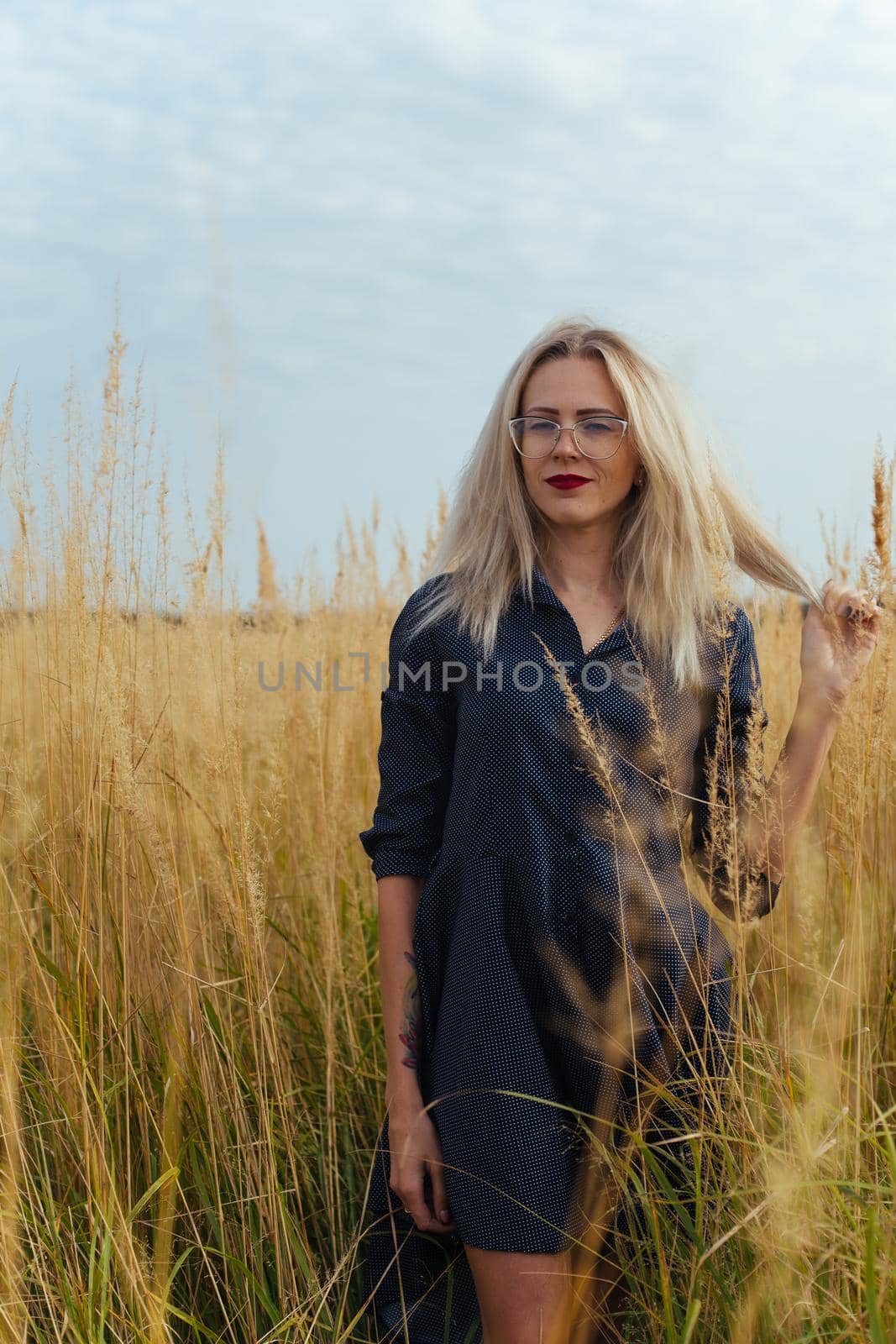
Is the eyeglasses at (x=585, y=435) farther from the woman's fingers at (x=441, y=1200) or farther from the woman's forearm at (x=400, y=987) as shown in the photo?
the woman's fingers at (x=441, y=1200)

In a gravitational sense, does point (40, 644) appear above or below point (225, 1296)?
above

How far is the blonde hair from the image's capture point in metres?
1.49

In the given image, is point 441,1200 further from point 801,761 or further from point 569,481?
point 569,481

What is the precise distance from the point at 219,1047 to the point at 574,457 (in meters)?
1.02

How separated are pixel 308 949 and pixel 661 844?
971mm

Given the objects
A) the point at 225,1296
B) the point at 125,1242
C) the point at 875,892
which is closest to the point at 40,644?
the point at 125,1242

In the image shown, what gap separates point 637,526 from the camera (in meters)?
1.56

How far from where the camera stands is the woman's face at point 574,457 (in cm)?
148

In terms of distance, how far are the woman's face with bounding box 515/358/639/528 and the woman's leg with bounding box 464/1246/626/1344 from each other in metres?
0.99

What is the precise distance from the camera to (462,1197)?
132cm

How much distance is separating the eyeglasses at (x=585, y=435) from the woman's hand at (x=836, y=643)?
370 millimetres

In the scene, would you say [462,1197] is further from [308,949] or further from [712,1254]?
[308,949]

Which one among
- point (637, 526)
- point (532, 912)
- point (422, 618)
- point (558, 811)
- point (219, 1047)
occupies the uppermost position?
point (637, 526)

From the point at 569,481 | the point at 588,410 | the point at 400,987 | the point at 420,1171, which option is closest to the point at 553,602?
the point at 569,481
